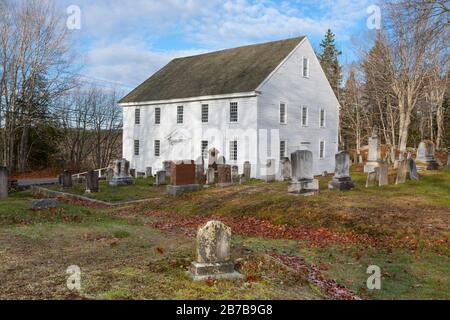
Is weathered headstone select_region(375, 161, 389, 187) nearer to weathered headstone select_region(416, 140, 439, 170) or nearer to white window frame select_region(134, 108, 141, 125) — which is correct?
weathered headstone select_region(416, 140, 439, 170)

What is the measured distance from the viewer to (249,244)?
968cm

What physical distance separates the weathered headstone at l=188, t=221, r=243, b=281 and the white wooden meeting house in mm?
21525

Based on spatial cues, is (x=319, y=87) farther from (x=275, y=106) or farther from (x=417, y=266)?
(x=417, y=266)

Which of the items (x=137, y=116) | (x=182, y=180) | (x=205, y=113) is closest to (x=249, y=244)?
(x=182, y=180)

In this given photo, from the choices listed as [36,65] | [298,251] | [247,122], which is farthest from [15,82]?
[298,251]

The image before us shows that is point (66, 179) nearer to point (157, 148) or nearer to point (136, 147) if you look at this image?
point (157, 148)

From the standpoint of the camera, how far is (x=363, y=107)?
54.7 metres

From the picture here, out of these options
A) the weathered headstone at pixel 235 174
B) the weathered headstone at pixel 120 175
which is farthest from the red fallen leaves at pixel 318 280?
the weathered headstone at pixel 120 175

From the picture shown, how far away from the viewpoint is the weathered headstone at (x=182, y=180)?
1930 cm

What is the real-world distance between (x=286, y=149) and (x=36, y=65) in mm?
22223

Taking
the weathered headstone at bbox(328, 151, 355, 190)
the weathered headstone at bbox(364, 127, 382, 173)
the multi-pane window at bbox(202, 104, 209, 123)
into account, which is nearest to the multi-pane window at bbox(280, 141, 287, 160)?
the multi-pane window at bbox(202, 104, 209, 123)

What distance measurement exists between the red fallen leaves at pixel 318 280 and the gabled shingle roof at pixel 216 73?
21.3 meters

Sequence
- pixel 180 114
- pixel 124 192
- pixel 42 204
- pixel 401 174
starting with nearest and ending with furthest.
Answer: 1. pixel 42 204
2. pixel 401 174
3. pixel 124 192
4. pixel 180 114

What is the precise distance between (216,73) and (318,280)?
28238 millimetres
